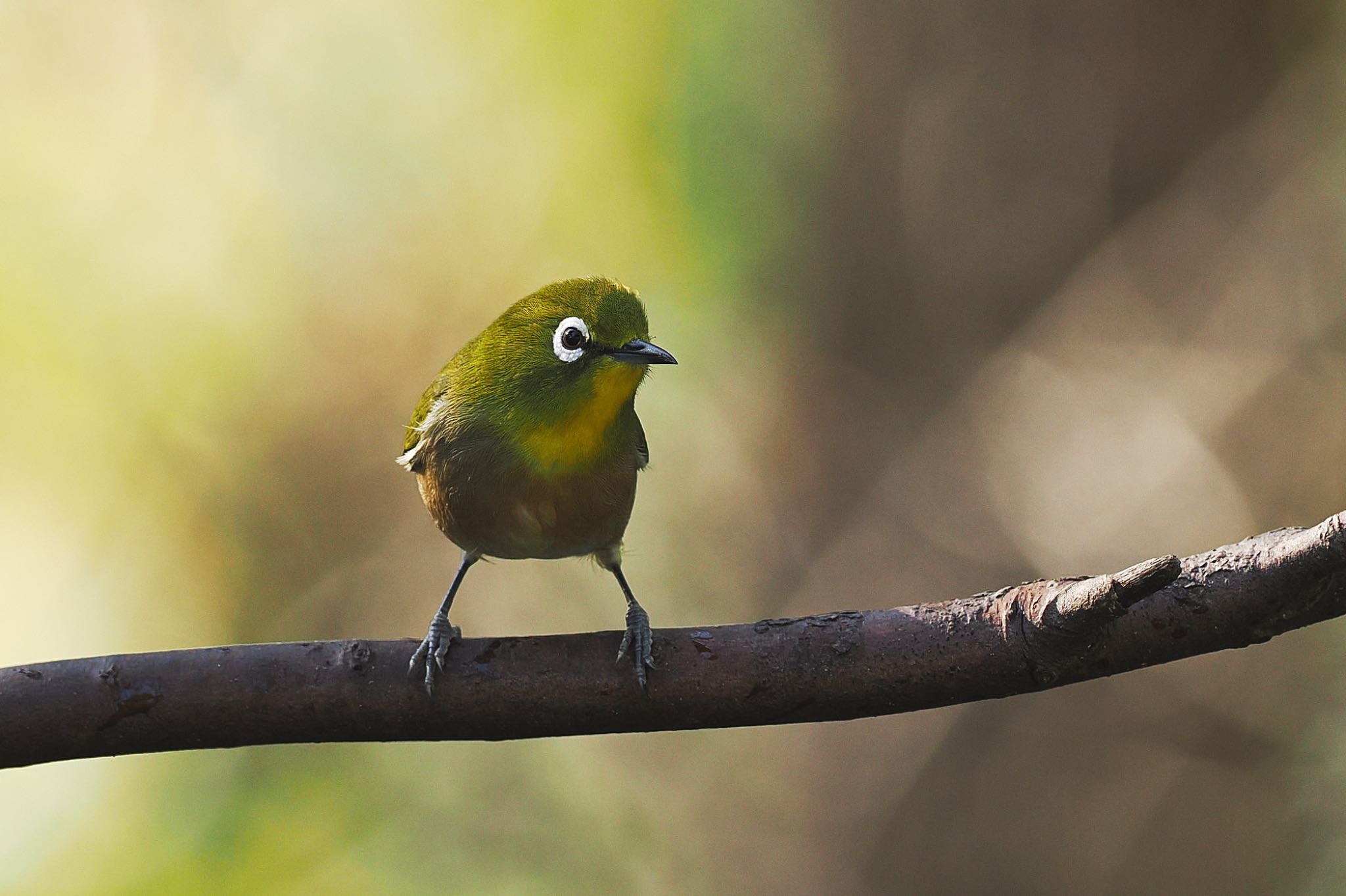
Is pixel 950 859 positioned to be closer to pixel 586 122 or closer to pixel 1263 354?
pixel 1263 354

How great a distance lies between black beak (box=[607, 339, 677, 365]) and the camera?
355cm

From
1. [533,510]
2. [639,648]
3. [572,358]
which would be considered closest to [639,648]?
[639,648]

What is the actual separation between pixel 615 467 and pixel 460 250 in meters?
4.66

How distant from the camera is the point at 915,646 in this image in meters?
2.86

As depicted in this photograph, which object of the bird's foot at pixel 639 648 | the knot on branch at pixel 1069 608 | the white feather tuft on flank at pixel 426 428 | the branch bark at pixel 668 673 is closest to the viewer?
the knot on branch at pixel 1069 608

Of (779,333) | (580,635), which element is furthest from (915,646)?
(779,333)

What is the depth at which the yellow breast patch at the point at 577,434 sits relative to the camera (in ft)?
12.3

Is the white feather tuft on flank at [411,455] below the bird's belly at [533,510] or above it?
above

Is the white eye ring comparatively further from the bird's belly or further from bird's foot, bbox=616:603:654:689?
bird's foot, bbox=616:603:654:689

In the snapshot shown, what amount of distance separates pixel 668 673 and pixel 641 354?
1.03m

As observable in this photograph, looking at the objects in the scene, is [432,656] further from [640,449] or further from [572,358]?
[640,449]

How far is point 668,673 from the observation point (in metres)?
3.01

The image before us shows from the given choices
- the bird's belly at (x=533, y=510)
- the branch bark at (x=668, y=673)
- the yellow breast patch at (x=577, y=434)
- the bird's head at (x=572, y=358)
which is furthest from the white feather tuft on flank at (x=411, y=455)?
the branch bark at (x=668, y=673)

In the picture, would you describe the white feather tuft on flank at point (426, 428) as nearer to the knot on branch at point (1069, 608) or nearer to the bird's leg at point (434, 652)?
the bird's leg at point (434, 652)
